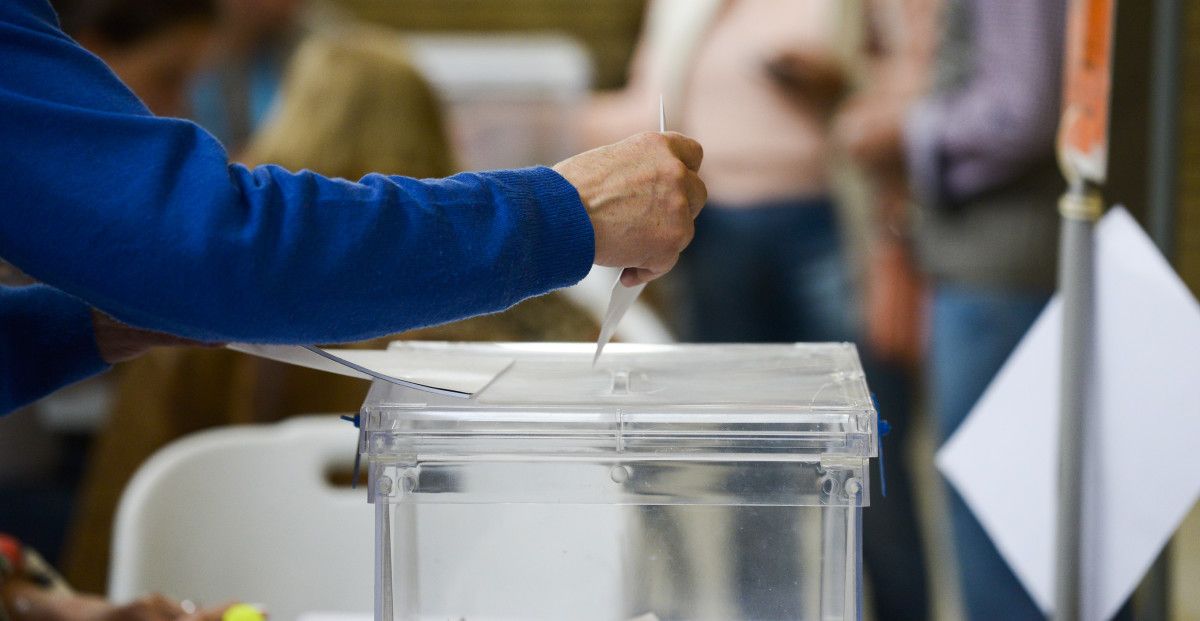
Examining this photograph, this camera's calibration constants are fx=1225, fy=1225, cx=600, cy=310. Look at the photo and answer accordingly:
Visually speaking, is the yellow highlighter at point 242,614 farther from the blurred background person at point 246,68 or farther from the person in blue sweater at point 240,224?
the blurred background person at point 246,68

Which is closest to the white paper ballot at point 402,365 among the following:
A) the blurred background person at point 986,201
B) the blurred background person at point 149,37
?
the blurred background person at point 149,37

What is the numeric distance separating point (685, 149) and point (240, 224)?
29 cm

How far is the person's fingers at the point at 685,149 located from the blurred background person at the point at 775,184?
5.24 ft

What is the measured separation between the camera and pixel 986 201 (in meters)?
1.77

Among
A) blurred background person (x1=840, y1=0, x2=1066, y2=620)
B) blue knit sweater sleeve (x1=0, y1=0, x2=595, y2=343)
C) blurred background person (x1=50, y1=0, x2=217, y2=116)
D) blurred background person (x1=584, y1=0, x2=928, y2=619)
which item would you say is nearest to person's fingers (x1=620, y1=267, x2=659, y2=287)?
blue knit sweater sleeve (x1=0, y1=0, x2=595, y2=343)

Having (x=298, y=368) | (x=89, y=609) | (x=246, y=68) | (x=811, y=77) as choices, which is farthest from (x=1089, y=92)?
(x=246, y=68)

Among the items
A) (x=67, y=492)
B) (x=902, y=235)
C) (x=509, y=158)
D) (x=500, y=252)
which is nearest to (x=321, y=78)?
(x=509, y=158)

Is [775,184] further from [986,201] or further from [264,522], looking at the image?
[264,522]

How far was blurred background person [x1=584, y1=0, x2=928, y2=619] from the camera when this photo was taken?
7.65 ft

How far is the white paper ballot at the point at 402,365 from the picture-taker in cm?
74

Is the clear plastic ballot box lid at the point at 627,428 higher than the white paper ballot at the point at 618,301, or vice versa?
the white paper ballot at the point at 618,301

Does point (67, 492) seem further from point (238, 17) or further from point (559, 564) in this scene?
point (559, 564)

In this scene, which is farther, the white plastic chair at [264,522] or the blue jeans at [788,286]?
the blue jeans at [788,286]

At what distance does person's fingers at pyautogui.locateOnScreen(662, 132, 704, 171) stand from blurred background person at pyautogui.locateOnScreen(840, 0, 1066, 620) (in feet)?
3.43
